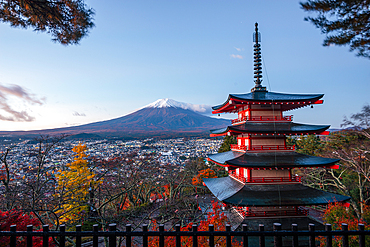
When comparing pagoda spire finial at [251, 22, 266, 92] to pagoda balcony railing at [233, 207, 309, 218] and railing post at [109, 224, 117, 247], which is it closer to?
pagoda balcony railing at [233, 207, 309, 218]

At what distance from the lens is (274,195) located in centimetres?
863

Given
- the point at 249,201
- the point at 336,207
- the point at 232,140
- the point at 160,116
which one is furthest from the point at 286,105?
the point at 160,116

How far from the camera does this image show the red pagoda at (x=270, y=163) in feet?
28.0

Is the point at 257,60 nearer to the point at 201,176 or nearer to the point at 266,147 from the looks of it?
the point at 266,147

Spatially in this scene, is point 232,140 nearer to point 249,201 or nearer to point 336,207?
point 336,207

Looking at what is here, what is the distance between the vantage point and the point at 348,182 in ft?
54.3

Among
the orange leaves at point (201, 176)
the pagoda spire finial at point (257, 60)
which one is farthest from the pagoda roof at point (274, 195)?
the orange leaves at point (201, 176)

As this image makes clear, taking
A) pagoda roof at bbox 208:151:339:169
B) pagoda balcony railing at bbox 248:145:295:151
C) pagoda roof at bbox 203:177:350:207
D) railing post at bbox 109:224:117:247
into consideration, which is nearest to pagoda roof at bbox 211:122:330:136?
pagoda balcony railing at bbox 248:145:295:151

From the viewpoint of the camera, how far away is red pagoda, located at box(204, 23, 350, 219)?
28.0 feet

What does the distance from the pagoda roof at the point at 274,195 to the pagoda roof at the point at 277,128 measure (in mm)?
2452

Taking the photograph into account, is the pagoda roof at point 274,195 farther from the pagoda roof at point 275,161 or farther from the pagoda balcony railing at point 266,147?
the pagoda balcony railing at point 266,147

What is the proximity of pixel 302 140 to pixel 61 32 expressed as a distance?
83.0 ft

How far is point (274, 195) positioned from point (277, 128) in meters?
2.93

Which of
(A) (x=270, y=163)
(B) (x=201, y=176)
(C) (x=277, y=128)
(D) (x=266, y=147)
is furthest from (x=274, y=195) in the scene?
(B) (x=201, y=176)
